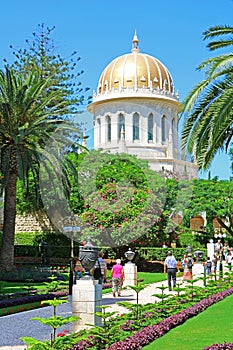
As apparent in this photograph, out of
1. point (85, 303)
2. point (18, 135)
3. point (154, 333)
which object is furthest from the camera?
point (18, 135)

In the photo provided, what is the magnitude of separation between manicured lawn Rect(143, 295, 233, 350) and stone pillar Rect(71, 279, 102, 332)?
1.33 metres

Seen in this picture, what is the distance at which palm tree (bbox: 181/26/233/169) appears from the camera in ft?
45.1

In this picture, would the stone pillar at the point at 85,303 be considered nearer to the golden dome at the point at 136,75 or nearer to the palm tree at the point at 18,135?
the palm tree at the point at 18,135

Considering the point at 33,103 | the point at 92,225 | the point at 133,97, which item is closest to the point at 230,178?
the point at 133,97

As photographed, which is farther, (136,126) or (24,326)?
(136,126)

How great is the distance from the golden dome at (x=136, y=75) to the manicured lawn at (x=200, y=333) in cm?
4467

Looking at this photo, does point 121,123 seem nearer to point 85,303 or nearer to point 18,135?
point 18,135

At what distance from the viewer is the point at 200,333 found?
1061cm

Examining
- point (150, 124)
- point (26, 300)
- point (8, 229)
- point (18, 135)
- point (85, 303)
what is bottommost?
point (26, 300)

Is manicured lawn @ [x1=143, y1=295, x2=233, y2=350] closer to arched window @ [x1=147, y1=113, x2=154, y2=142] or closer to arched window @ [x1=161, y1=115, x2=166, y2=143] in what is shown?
arched window @ [x1=147, y1=113, x2=154, y2=142]

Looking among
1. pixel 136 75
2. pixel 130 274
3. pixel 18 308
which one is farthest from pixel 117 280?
pixel 136 75

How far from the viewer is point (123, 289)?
19.9 m

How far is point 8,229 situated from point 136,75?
115ft

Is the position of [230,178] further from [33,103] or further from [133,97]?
[33,103]
